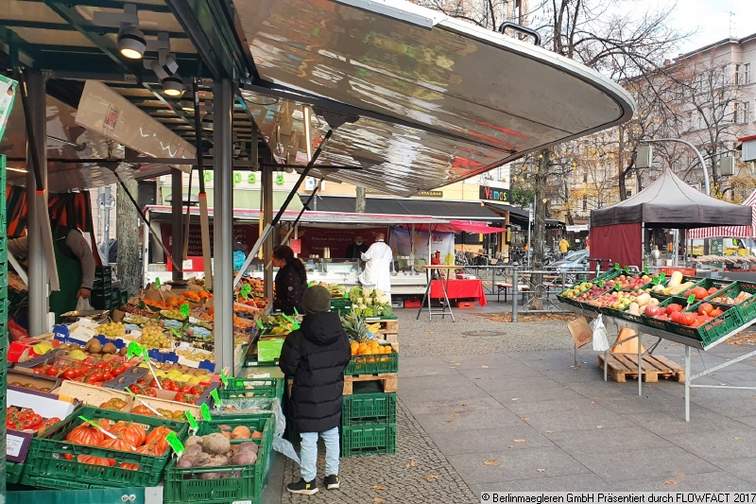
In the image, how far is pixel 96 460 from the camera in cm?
304

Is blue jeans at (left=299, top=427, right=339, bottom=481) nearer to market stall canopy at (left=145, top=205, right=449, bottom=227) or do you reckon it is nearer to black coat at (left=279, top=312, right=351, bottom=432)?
black coat at (left=279, top=312, right=351, bottom=432)

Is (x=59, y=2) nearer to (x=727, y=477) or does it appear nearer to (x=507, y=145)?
(x=507, y=145)

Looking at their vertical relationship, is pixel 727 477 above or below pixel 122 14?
below

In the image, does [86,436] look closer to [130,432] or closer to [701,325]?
[130,432]

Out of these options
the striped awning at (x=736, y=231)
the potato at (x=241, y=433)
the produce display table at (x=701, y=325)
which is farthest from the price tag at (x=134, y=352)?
the striped awning at (x=736, y=231)

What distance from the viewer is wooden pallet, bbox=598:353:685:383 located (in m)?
8.05

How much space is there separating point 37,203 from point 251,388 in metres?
2.31

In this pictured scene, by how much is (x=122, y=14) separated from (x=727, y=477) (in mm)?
5498

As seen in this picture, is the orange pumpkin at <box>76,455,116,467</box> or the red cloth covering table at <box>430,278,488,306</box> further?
the red cloth covering table at <box>430,278,488,306</box>

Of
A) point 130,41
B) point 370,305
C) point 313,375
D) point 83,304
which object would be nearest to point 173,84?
point 130,41

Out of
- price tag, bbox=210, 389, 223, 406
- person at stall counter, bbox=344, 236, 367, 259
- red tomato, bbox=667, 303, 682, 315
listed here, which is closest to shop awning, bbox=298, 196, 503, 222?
person at stall counter, bbox=344, 236, 367, 259

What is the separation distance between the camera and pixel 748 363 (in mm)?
9469

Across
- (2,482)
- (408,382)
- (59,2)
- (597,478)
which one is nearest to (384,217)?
(408,382)

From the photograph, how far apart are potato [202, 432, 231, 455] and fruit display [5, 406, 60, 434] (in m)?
0.84
